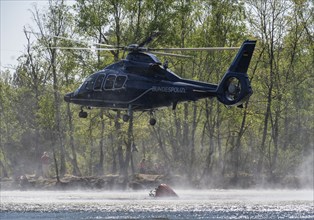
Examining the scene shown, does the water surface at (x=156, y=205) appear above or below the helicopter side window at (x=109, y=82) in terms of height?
below

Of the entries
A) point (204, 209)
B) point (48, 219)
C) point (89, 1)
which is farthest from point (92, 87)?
point (89, 1)

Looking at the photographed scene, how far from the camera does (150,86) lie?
150 ft

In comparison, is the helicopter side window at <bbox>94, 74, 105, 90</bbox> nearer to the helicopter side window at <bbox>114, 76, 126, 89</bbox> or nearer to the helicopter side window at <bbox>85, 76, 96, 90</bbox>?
the helicopter side window at <bbox>85, 76, 96, 90</bbox>

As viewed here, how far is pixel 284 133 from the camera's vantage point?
275 feet

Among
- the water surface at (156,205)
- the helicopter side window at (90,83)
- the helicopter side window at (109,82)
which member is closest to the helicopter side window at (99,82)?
the helicopter side window at (90,83)

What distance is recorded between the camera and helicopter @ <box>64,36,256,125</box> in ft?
144

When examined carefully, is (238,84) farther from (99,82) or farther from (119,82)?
(99,82)

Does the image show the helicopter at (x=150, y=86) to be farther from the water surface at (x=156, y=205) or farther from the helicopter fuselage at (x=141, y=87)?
the water surface at (x=156, y=205)

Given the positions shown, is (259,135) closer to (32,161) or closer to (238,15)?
(238,15)

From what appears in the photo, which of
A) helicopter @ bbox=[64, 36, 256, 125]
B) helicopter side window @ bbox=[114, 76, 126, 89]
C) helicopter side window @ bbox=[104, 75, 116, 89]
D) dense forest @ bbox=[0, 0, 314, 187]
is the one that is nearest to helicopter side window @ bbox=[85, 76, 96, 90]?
helicopter @ bbox=[64, 36, 256, 125]

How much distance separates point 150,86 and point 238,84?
493 centimetres

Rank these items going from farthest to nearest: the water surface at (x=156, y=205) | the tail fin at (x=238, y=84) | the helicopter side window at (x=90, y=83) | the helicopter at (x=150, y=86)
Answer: the water surface at (x=156, y=205) → the helicopter side window at (x=90, y=83) → the helicopter at (x=150, y=86) → the tail fin at (x=238, y=84)

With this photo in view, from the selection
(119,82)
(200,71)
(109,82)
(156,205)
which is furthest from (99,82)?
(200,71)

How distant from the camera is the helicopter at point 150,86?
43.9m
